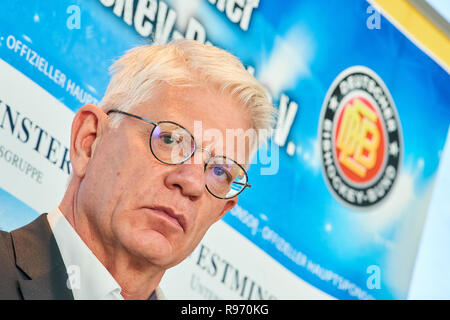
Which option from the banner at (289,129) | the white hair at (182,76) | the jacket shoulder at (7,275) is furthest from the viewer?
the banner at (289,129)

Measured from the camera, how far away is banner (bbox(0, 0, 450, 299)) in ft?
5.60

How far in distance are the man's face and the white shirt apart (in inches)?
2.2

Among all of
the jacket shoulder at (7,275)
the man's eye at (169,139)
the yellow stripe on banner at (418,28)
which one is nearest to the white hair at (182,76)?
the man's eye at (169,139)

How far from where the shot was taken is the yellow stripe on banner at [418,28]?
2.85 metres

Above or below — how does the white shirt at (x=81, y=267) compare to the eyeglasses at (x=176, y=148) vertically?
below

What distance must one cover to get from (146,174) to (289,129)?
1007mm

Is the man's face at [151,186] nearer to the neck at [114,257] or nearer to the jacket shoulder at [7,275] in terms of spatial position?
the neck at [114,257]

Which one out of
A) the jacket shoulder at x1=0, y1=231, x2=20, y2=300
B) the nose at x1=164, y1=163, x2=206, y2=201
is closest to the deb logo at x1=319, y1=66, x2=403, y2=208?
the nose at x1=164, y1=163, x2=206, y2=201

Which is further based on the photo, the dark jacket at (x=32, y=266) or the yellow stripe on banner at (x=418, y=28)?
the yellow stripe on banner at (x=418, y=28)

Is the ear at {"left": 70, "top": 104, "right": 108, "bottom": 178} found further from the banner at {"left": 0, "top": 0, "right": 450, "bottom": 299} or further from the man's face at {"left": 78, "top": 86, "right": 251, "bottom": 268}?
the banner at {"left": 0, "top": 0, "right": 450, "bottom": 299}

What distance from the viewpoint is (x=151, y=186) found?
1520 mm

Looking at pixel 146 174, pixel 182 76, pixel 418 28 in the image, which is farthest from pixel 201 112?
pixel 418 28

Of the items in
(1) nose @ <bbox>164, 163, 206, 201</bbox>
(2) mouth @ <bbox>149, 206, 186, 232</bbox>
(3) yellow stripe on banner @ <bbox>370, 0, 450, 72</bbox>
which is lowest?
(2) mouth @ <bbox>149, 206, 186, 232</bbox>
